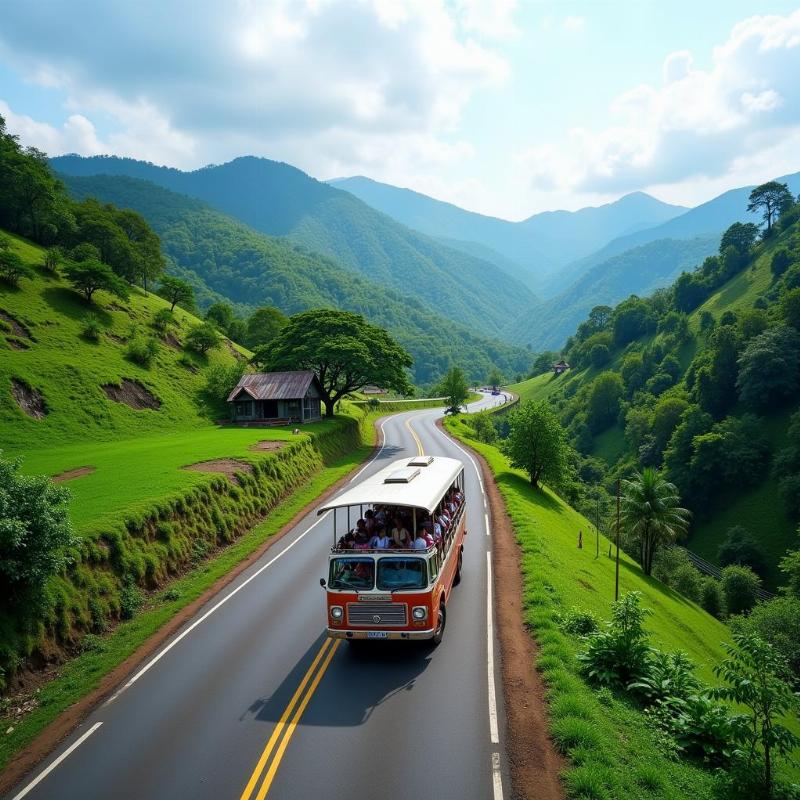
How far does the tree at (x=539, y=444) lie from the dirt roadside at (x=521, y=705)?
19.4 metres

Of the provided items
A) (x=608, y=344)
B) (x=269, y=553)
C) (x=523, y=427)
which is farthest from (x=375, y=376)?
(x=608, y=344)

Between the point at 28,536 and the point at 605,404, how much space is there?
119m

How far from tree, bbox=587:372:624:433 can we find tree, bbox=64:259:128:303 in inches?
3810

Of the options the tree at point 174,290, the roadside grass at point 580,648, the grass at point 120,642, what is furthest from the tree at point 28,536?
the tree at point 174,290

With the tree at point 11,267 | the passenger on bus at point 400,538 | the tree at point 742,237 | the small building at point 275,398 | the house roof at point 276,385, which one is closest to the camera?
the passenger on bus at point 400,538

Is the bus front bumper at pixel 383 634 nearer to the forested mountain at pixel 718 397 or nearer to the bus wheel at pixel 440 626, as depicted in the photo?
the bus wheel at pixel 440 626

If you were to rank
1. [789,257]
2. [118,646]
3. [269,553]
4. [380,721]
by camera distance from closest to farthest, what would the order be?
1. [380,721]
2. [118,646]
3. [269,553]
4. [789,257]

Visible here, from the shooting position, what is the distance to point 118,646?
15.4 meters

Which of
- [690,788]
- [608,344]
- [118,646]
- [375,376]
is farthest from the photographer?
[608,344]

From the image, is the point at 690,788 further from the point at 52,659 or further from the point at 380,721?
the point at 52,659

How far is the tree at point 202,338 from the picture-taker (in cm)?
6731

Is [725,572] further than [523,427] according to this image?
Yes

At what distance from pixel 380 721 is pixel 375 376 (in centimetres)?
4565

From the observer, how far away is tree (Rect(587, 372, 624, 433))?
11781 centimetres
